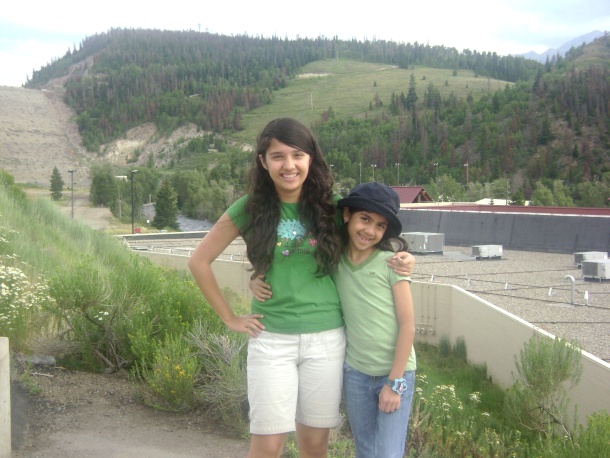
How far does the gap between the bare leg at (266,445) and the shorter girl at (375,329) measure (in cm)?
33

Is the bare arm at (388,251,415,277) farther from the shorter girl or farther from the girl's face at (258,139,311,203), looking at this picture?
the girl's face at (258,139,311,203)

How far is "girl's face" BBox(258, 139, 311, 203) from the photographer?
299 centimetres

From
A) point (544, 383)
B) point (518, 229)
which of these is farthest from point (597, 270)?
point (544, 383)

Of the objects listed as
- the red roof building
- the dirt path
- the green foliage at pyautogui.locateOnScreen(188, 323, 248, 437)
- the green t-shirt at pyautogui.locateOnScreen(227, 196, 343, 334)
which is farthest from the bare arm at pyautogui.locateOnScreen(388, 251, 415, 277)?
the red roof building

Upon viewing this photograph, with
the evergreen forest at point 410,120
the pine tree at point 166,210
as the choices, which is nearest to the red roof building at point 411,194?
the evergreen forest at point 410,120

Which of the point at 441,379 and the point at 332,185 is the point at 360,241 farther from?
the point at 441,379

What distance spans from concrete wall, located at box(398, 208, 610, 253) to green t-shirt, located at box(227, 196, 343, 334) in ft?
52.6

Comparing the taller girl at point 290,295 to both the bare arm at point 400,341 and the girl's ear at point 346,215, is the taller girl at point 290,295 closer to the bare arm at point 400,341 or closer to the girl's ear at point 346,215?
the girl's ear at point 346,215

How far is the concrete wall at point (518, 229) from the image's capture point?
21.4m

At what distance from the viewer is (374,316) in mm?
2936

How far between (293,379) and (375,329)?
40 centimetres

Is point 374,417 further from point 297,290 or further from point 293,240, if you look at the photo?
point 293,240

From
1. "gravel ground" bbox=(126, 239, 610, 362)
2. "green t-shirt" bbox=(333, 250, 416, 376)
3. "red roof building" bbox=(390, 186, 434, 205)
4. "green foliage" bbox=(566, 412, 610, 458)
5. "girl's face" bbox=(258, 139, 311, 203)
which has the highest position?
"girl's face" bbox=(258, 139, 311, 203)

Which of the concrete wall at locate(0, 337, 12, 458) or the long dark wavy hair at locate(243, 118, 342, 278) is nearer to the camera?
the long dark wavy hair at locate(243, 118, 342, 278)
